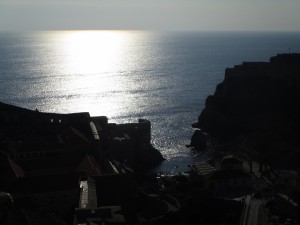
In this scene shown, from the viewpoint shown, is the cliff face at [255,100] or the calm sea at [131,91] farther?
the calm sea at [131,91]

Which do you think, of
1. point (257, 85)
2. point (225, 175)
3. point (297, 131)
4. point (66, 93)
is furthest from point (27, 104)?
point (225, 175)

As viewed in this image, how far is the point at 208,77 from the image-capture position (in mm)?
139375

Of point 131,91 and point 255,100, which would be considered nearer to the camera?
point 255,100

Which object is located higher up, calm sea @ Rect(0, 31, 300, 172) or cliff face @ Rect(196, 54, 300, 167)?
cliff face @ Rect(196, 54, 300, 167)

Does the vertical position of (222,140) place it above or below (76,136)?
below

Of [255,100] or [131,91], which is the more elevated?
[255,100]

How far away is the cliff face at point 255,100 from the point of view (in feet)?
231

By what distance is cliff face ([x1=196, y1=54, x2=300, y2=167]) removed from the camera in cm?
7042

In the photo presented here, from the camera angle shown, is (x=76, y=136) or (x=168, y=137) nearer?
(x=76, y=136)

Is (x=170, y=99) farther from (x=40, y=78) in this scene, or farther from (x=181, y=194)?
(x=181, y=194)

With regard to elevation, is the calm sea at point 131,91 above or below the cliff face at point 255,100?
below

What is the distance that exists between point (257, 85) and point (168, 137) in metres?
16.7

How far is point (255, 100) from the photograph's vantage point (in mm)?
75000

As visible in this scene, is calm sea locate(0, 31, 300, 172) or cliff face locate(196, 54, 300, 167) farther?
calm sea locate(0, 31, 300, 172)
